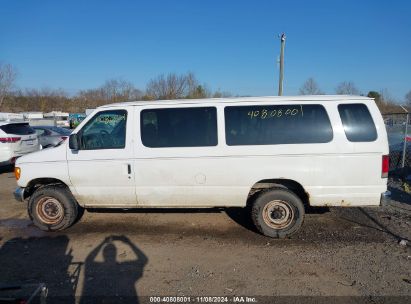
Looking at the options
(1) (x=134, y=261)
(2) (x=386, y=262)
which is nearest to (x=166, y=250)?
(1) (x=134, y=261)

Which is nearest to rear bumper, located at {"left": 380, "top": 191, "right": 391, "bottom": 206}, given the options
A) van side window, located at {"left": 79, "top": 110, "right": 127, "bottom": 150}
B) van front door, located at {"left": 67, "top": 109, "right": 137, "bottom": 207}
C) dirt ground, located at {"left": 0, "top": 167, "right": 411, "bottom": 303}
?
dirt ground, located at {"left": 0, "top": 167, "right": 411, "bottom": 303}

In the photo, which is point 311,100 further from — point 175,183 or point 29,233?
point 29,233

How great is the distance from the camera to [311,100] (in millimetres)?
Result: 5035

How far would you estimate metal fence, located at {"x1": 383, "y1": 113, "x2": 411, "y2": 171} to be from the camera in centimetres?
929

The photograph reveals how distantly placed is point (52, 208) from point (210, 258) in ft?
9.44

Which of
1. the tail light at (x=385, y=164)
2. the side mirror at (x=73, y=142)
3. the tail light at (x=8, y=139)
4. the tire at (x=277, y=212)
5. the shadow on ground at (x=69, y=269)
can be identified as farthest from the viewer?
the tail light at (x=8, y=139)

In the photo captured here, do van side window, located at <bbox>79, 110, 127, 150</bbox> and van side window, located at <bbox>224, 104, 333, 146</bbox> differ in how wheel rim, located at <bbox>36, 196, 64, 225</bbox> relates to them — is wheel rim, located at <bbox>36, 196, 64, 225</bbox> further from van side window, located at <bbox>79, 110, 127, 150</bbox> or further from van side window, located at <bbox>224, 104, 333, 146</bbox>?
van side window, located at <bbox>224, 104, 333, 146</bbox>

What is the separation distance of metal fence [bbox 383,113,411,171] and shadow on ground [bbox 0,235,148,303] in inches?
317

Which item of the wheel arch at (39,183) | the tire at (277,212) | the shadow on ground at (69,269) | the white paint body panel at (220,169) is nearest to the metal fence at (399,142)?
the white paint body panel at (220,169)

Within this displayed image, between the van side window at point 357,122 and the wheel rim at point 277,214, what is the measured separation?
1399 mm

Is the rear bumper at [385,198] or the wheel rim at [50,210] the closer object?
the rear bumper at [385,198]

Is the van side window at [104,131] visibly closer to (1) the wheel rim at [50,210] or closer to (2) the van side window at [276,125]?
(1) the wheel rim at [50,210]

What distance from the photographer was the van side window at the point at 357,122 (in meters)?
4.85

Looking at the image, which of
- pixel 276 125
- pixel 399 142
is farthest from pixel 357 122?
pixel 399 142
